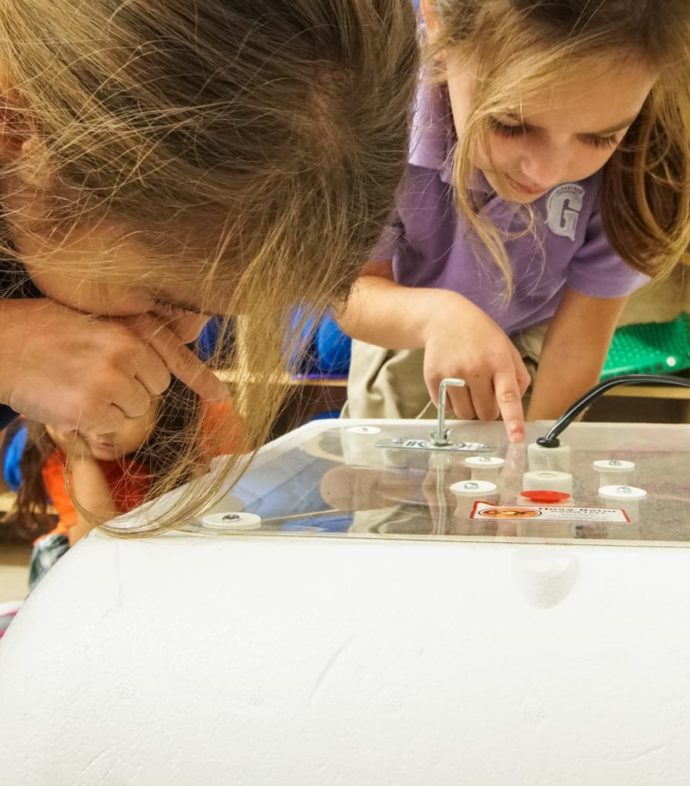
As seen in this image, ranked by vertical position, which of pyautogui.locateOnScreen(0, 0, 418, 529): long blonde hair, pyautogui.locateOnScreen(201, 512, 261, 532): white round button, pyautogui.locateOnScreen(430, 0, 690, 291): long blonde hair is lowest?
pyautogui.locateOnScreen(201, 512, 261, 532): white round button

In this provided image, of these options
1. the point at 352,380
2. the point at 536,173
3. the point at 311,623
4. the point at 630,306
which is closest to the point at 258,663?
the point at 311,623

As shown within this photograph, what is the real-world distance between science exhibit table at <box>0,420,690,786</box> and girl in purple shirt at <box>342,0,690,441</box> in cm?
29

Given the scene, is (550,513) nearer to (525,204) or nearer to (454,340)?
(454,340)

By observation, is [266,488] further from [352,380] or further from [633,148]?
[352,380]

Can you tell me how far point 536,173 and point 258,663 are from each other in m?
0.52

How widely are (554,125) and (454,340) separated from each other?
174mm

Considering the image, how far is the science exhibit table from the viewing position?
299mm

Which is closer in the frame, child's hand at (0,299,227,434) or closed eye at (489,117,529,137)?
child's hand at (0,299,227,434)

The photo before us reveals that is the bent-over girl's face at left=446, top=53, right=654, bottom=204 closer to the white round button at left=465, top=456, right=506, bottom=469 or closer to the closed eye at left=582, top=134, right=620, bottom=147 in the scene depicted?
the closed eye at left=582, top=134, right=620, bottom=147

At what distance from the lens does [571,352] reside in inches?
38.9

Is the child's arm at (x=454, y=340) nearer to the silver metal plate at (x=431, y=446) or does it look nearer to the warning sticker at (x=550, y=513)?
the silver metal plate at (x=431, y=446)

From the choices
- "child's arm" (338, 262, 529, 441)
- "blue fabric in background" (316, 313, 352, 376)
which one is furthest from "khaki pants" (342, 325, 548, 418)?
"blue fabric in background" (316, 313, 352, 376)

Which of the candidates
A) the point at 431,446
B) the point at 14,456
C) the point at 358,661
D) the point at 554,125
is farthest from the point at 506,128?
the point at 14,456

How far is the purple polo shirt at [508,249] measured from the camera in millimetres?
867
